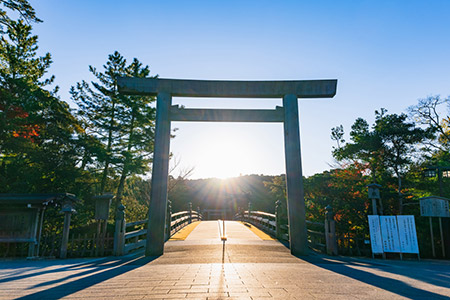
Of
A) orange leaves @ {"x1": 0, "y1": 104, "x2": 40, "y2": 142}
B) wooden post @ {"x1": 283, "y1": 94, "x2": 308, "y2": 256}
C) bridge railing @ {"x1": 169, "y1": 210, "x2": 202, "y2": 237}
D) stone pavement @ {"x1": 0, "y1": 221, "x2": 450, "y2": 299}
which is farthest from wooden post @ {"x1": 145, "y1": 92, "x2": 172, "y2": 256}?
orange leaves @ {"x1": 0, "y1": 104, "x2": 40, "y2": 142}

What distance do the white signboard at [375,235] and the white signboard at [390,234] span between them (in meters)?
0.12

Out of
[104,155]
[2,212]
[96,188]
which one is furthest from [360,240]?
[96,188]

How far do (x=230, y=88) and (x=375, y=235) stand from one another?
6.80 metres

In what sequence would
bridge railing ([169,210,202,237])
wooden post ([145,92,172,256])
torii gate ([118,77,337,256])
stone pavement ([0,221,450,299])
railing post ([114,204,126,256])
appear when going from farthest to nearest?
1. bridge railing ([169,210,202,237])
2. railing post ([114,204,126,256])
3. torii gate ([118,77,337,256])
4. wooden post ([145,92,172,256])
5. stone pavement ([0,221,450,299])

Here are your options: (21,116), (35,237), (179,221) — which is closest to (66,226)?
(35,237)

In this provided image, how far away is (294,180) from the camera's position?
7.54 m

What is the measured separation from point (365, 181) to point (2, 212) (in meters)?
15.9

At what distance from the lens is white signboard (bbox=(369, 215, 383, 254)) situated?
800cm

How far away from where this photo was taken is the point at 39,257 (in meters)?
8.03

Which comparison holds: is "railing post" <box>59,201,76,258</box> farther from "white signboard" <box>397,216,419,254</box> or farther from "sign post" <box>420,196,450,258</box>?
"sign post" <box>420,196,450,258</box>

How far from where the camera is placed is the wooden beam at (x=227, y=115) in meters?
8.08

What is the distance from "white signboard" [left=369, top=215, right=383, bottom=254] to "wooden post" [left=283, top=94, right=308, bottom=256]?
2.55 metres

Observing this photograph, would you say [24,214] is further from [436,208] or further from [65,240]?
[436,208]

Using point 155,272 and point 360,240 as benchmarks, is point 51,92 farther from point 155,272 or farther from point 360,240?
point 360,240
